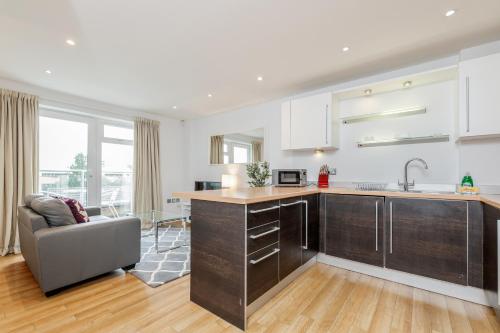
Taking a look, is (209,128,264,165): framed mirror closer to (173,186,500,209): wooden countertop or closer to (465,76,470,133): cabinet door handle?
(173,186,500,209): wooden countertop

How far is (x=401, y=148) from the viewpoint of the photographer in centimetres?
285

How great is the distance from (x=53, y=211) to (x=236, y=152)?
9.77ft

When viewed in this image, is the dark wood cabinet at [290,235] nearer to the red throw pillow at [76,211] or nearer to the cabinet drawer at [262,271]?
the cabinet drawer at [262,271]

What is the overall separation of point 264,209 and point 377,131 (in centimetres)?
212

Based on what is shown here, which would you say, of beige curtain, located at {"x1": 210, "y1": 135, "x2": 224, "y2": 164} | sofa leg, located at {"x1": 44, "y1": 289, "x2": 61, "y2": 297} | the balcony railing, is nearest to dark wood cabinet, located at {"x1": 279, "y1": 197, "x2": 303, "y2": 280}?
sofa leg, located at {"x1": 44, "y1": 289, "x2": 61, "y2": 297}

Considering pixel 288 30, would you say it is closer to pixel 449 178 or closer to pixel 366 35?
pixel 366 35

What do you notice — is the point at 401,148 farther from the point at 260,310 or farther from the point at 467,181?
the point at 260,310

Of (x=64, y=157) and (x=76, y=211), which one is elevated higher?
(x=64, y=157)

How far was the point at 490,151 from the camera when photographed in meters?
2.30

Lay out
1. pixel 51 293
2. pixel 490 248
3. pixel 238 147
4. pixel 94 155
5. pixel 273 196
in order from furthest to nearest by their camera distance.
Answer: pixel 238 147 < pixel 94 155 < pixel 51 293 < pixel 273 196 < pixel 490 248

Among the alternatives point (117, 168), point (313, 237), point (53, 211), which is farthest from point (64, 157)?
point (313, 237)

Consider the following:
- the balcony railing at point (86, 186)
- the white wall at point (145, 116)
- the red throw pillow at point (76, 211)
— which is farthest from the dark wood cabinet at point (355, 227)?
the white wall at point (145, 116)

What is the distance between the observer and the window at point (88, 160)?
12.5 feet

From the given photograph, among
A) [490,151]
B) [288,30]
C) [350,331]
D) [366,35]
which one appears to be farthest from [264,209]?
[490,151]
